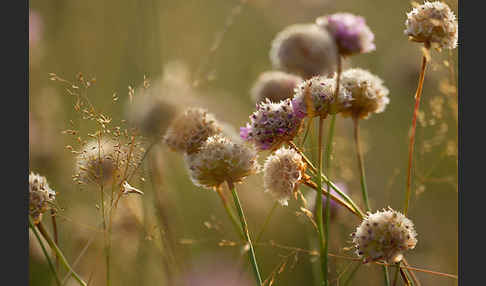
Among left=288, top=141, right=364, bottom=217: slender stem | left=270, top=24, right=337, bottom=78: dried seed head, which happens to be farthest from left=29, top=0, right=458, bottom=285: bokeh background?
left=270, top=24, right=337, bottom=78: dried seed head

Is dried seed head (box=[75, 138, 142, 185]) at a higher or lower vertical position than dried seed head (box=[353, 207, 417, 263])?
higher

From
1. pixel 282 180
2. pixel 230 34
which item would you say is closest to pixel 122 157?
pixel 282 180

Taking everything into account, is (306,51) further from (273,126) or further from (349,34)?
(273,126)

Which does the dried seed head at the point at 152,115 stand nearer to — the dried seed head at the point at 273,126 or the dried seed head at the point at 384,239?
the dried seed head at the point at 273,126

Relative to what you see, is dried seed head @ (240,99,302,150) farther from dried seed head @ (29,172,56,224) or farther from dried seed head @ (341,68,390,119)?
dried seed head @ (29,172,56,224)

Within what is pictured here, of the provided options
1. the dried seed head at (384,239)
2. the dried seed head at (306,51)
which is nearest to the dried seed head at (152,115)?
the dried seed head at (306,51)

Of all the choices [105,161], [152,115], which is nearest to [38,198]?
[105,161]

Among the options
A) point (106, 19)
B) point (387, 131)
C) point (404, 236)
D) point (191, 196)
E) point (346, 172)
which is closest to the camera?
point (404, 236)

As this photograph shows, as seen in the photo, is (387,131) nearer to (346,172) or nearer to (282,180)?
(346,172)
